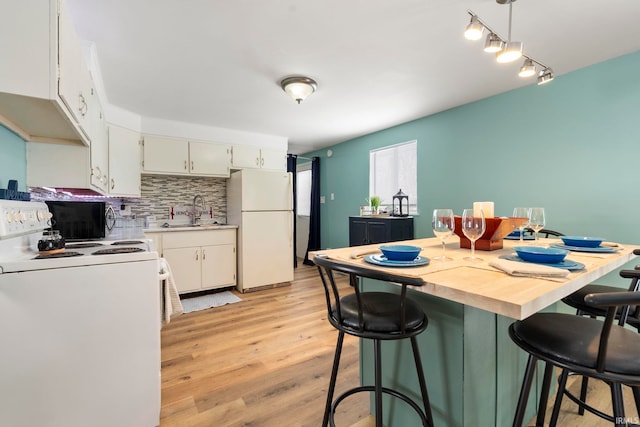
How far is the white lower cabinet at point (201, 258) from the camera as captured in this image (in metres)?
3.41

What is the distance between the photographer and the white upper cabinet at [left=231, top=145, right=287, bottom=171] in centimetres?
405

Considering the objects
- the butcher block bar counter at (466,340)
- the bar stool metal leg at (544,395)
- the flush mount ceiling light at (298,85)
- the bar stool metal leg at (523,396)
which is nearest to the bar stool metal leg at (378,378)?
the butcher block bar counter at (466,340)

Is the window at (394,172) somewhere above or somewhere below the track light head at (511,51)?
below

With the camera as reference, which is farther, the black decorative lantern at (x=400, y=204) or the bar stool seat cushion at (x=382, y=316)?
the black decorative lantern at (x=400, y=204)

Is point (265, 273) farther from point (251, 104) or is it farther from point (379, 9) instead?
point (379, 9)

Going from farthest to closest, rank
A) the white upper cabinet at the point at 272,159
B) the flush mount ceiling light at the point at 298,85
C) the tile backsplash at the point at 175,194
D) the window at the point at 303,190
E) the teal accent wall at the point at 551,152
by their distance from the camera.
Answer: the window at the point at 303,190
the white upper cabinet at the point at 272,159
the tile backsplash at the point at 175,194
the flush mount ceiling light at the point at 298,85
the teal accent wall at the point at 551,152

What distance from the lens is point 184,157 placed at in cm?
368

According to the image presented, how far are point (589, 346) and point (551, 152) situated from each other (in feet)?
7.75

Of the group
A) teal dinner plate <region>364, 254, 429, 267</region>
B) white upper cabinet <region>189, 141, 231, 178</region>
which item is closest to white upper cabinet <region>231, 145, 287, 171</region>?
white upper cabinet <region>189, 141, 231, 178</region>

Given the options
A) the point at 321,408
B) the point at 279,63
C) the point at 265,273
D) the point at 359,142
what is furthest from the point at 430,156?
the point at 321,408

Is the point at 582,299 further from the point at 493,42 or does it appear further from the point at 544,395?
the point at 493,42

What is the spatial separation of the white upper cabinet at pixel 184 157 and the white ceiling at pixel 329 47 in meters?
0.47

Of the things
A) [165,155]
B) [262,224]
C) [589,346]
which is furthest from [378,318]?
[165,155]

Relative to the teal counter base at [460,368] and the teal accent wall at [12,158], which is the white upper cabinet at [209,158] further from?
the teal counter base at [460,368]
